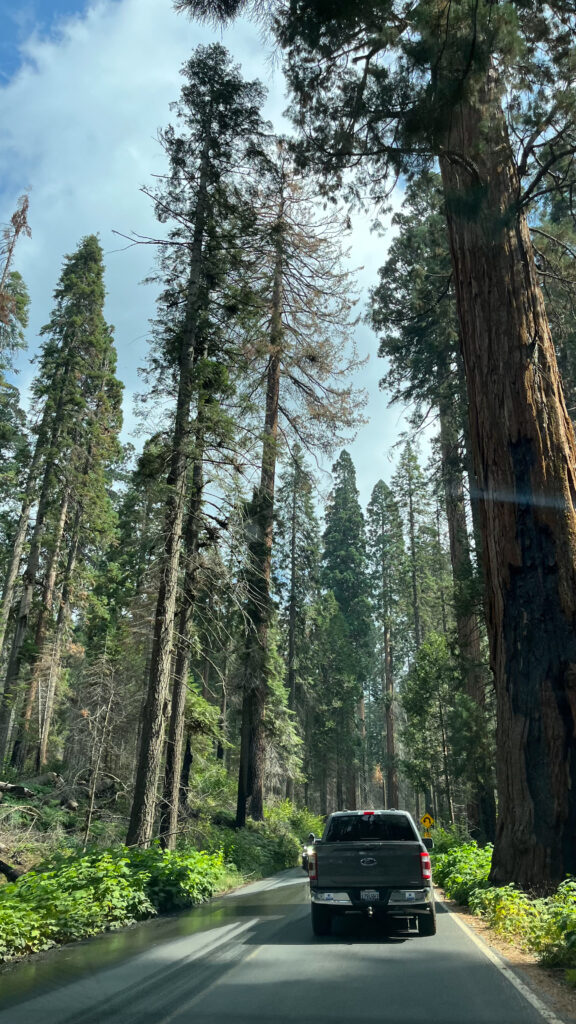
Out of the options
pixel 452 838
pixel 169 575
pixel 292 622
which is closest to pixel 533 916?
pixel 169 575

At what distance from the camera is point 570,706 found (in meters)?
8.52

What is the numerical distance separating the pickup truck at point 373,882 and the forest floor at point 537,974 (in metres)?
0.88

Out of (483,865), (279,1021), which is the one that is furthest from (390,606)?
(279,1021)

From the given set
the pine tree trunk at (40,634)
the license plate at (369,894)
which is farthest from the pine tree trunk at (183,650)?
the pine tree trunk at (40,634)

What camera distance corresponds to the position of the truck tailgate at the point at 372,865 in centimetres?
830

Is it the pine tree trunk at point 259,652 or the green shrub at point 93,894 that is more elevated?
the pine tree trunk at point 259,652

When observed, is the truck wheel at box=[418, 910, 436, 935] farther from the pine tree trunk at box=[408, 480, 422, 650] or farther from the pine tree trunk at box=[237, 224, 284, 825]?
the pine tree trunk at box=[408, 480, 422, 650]

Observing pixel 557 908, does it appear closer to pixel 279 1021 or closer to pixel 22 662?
pixel 279 1021

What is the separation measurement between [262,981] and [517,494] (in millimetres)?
6565

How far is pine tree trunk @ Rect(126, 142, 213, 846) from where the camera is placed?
12.3 metres

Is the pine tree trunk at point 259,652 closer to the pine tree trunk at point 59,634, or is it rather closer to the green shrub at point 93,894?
the pine tree trunk at point 59,634

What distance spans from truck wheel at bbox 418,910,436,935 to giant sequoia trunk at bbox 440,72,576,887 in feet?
4.48

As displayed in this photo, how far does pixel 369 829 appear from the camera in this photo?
9.55 meters

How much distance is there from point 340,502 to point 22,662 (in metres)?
37.9
